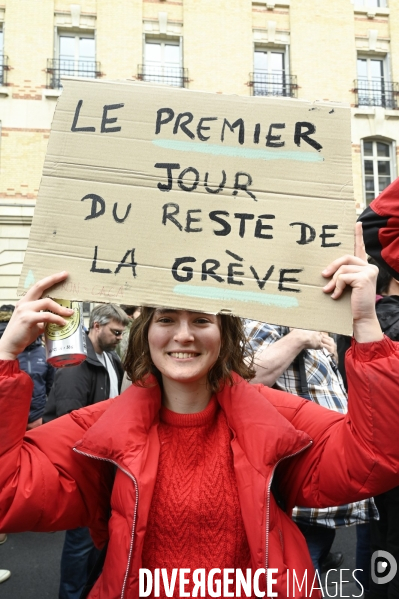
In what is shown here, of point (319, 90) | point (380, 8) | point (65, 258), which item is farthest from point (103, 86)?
point (380, 8)

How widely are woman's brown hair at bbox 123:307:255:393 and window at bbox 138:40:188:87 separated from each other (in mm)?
12415

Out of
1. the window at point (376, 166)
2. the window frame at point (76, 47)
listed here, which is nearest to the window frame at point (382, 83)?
the window at point (376, 166)

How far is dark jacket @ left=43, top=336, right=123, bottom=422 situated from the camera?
3107 mm

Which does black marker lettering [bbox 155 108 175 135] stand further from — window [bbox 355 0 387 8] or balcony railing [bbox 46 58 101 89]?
window [bbox 355 0 387 8]

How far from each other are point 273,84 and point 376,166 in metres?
3.71

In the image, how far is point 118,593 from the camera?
4.14 feet

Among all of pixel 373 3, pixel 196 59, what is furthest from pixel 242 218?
pixel 373 3

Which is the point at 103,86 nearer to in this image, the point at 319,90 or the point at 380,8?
the point at 319,90

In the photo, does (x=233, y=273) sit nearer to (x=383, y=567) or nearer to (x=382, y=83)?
(x=383, y=567)

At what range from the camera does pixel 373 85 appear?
13602 mm

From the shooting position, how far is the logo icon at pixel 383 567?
Result: 87.7 inches

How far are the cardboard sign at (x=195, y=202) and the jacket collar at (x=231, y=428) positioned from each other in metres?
0.30

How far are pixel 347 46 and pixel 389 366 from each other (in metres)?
14.5

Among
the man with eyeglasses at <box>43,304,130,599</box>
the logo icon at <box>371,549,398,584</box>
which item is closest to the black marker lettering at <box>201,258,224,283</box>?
the logo icon at <box>371,549,398,584</box>
